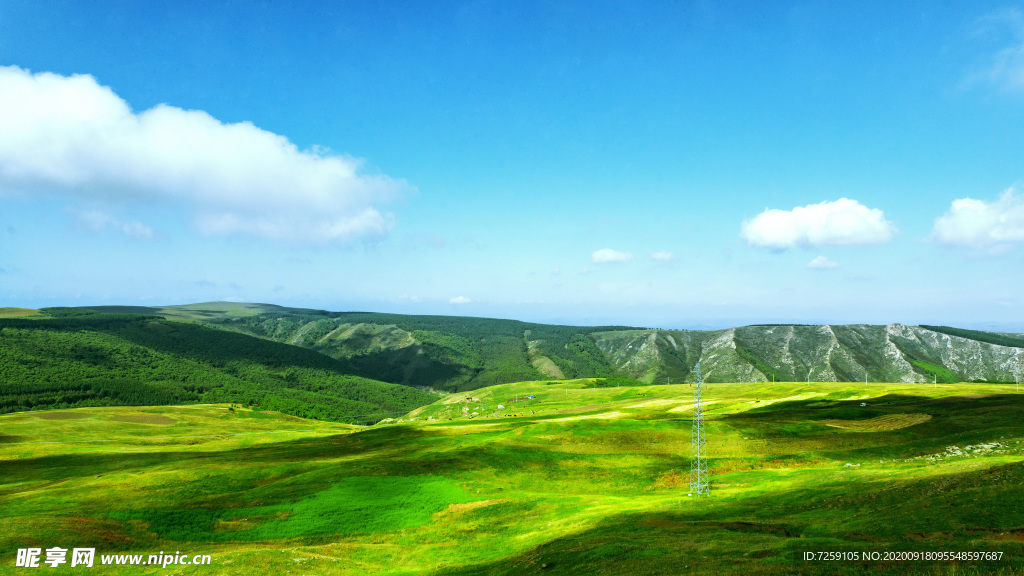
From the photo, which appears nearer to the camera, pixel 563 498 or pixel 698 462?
pixel 698 462

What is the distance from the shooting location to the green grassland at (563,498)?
3494cm

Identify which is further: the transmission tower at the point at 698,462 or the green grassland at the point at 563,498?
the transmission tower at the point at 698,462

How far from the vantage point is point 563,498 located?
66250 millimetres

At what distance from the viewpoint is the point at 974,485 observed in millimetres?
40781

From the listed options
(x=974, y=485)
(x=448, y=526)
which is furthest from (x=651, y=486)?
(x=974, y=485)

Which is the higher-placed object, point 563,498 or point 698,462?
point 698,462

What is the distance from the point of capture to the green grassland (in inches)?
1375

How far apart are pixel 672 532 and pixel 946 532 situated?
61.2 ft

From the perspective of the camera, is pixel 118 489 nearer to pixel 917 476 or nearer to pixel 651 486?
pixel 651 486

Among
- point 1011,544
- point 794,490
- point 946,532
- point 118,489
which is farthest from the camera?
point 118,489

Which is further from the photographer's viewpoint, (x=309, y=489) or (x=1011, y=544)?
(x=309, y=489)

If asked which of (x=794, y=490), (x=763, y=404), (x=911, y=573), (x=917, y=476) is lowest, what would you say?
(x=763, y=404)

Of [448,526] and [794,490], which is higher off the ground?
[794,490]

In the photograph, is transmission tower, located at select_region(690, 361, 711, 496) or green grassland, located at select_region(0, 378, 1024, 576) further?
transmission tower, located at select_region(690, 361, 711, 496)
